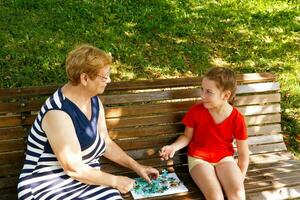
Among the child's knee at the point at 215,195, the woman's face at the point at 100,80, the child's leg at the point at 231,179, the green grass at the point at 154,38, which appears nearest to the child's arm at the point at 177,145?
the child's leg at the point at 231,179

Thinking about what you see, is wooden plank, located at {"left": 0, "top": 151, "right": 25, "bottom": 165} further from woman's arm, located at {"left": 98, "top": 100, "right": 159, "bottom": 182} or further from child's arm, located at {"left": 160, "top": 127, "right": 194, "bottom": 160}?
child's arm, located at {"left": 160, "top": 127, "right": 194, "bottom": 160}

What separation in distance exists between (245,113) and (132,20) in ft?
10.3

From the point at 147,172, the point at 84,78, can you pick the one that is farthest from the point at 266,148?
the point at 84,78

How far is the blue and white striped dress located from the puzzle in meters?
0.35

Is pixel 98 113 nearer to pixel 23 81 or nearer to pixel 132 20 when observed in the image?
pixel 23 81

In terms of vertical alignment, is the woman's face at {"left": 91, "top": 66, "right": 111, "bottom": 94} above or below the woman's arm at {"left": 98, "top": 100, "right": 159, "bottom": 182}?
above

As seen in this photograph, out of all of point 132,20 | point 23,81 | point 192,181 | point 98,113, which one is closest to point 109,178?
point 98,113

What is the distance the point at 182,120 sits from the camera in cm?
420

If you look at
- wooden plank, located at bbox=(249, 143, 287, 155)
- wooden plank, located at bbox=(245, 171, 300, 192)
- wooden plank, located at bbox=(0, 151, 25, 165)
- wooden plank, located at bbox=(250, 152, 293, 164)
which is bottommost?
wooden plank, located at bbox=(245, 171, 300, 192)

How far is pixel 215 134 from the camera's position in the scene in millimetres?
4031

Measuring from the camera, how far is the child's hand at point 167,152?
3.96 meters

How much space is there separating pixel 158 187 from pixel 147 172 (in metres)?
0.15

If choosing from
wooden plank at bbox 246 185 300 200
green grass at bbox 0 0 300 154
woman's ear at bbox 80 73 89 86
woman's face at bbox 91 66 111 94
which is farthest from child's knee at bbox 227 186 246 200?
green grass at bbox 0 0 300 154

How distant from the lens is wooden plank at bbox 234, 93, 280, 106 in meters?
4.58
